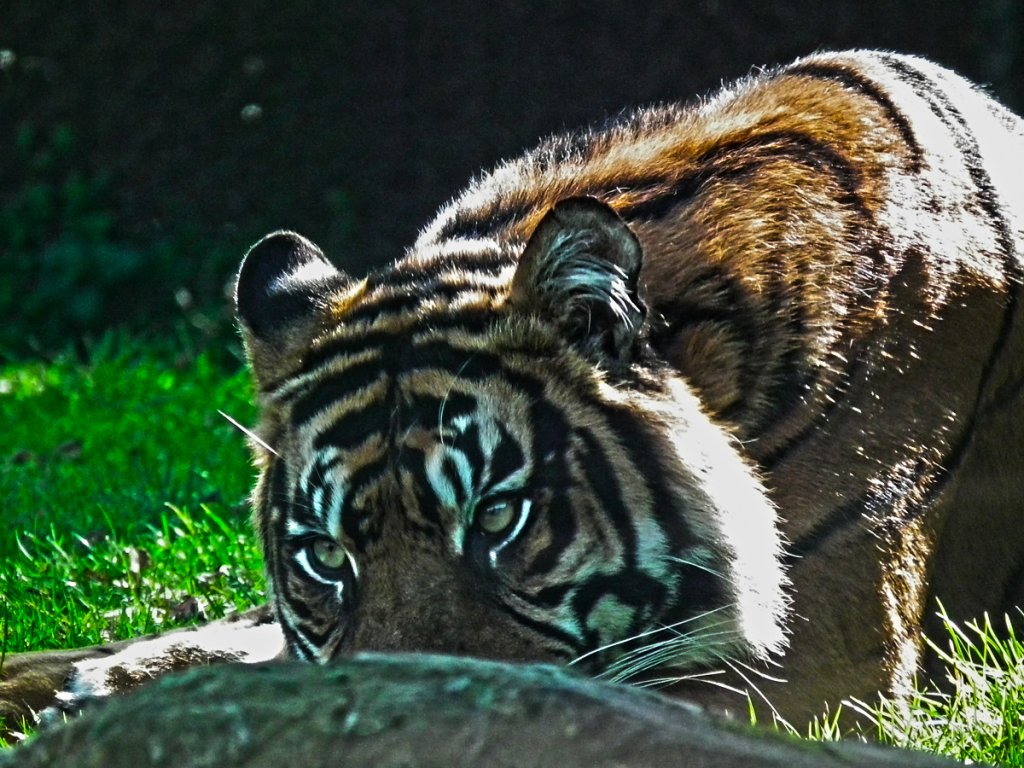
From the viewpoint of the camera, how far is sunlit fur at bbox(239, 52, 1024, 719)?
10.7 ft

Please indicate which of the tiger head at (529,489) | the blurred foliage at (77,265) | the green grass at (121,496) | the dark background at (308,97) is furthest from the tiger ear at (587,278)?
the blurred foliage at (77,265)

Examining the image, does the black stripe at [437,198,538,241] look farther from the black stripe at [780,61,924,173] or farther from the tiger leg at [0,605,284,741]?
the tiger leg at [0,605,284,741]

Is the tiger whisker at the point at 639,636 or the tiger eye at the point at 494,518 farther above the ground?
the tiger eye at the point at 494,518

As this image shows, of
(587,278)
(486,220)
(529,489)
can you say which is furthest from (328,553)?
(486,220)

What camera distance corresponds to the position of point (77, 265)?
10.9 m

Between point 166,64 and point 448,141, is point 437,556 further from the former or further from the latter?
point 166,64

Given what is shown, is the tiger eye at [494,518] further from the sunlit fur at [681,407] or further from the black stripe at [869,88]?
the black stripe at [869,88]

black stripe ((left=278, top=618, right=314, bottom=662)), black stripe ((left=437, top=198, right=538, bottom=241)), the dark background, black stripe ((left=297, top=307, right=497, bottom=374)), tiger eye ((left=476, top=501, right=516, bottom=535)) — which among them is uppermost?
the dark background

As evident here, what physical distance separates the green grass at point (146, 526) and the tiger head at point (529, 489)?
41cm

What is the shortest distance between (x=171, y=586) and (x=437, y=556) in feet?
6.81

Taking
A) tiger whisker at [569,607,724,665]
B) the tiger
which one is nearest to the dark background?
the tiger

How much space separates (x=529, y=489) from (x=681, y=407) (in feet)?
1.29

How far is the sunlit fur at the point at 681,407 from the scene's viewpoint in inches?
128

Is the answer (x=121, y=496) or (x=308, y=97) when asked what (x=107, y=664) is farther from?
(x=308, y=97)
